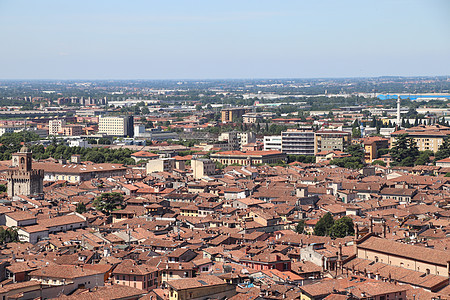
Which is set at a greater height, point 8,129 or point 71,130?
point 8,129

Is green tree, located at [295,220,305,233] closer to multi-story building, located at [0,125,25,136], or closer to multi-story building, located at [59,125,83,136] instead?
multi-story building, located at [59,125,83,136]

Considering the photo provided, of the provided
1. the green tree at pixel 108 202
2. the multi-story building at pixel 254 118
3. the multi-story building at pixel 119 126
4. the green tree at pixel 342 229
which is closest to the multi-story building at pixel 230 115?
the multi-story building at pixel 254 118

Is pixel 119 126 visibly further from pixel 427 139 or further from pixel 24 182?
pixel 24 182

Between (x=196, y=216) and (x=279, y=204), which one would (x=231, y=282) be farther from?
(x=279, y=204)

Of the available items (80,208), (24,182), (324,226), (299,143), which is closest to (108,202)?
(80,208)

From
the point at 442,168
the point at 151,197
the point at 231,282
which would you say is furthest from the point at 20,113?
the point at 231,282

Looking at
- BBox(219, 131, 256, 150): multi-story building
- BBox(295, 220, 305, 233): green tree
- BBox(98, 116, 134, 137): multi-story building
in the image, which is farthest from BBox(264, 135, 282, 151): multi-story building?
BBox(295, 220, 305, 233): green tree
